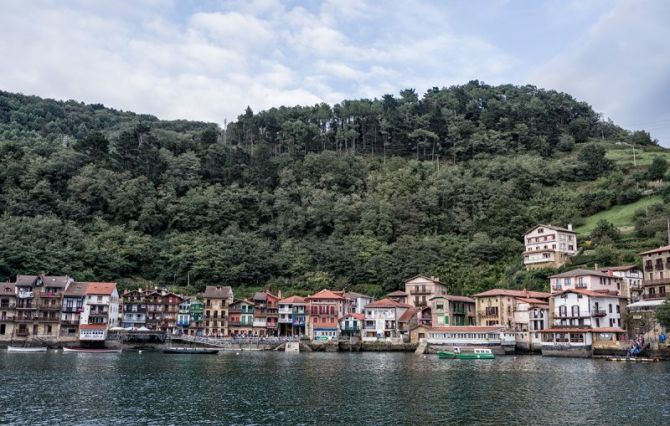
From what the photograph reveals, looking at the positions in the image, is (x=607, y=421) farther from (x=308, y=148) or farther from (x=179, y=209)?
(x=308, y=148)

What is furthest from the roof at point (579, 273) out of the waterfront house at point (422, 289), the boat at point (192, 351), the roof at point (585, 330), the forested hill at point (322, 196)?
the boat at point (192, 351)

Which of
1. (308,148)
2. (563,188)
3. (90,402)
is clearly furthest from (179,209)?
(90,402)

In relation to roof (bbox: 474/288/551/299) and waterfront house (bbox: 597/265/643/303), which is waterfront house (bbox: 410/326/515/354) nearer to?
Answer: roof (bbox: 474/288/551/299)

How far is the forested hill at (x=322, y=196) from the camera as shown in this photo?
9644cm

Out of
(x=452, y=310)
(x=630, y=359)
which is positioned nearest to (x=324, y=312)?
(x=452, y=310)

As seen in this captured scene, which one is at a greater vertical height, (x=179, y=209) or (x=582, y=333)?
(x=179, y=209)

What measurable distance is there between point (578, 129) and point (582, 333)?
86.9 m

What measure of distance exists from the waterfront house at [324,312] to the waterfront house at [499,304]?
20.0 meters

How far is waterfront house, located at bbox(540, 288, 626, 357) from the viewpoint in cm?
6894

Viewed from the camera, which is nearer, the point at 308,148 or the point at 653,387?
the point at 653,387

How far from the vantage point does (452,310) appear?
83875mm

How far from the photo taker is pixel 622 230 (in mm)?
92125

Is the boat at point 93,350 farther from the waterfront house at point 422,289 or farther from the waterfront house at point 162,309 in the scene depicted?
the waterfront house at point 422,289

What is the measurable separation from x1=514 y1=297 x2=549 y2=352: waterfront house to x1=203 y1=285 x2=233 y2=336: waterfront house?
137 ft
